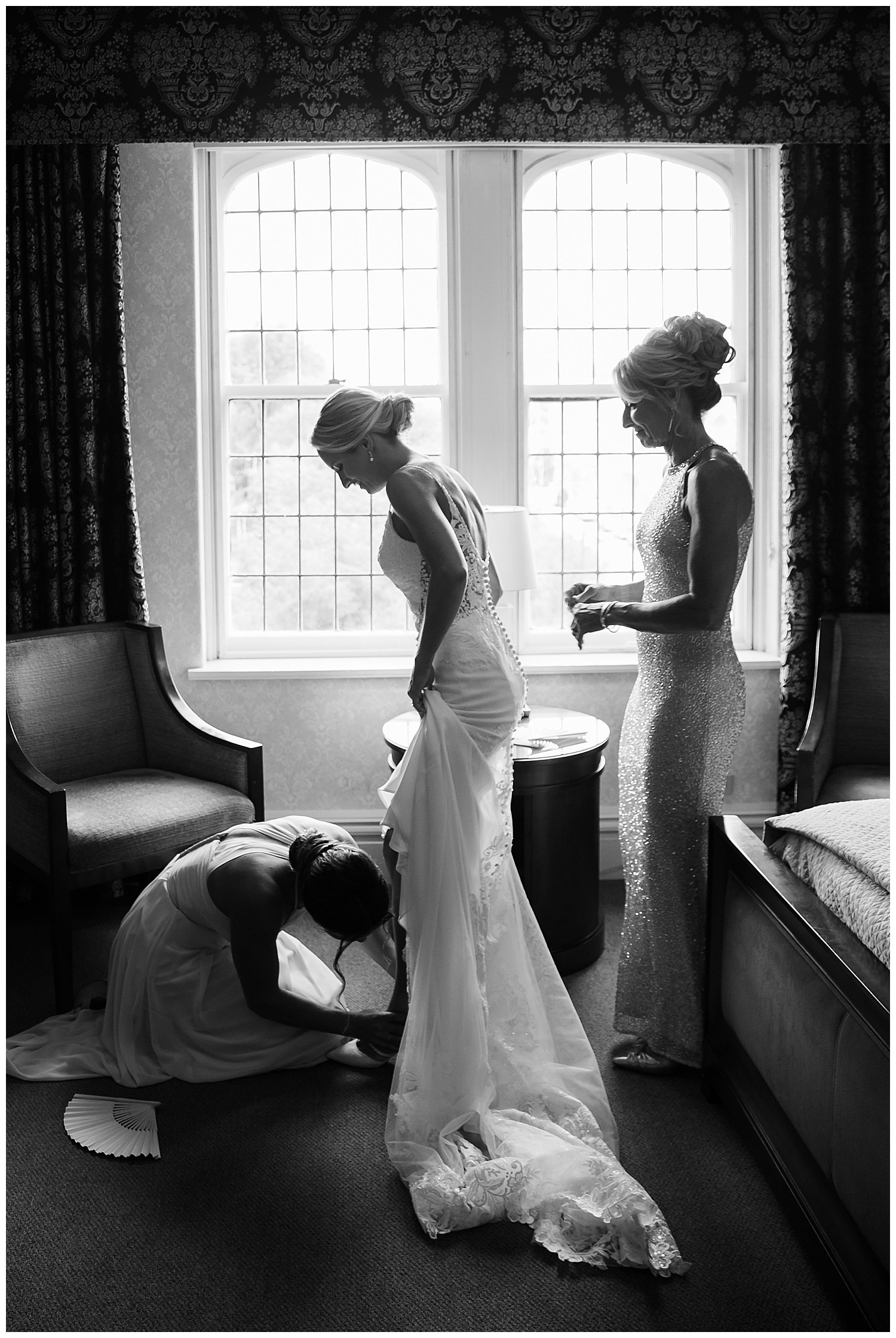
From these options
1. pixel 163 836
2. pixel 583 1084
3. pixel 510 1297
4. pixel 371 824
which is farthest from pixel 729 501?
pixel 371 824

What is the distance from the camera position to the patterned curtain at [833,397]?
4.37m

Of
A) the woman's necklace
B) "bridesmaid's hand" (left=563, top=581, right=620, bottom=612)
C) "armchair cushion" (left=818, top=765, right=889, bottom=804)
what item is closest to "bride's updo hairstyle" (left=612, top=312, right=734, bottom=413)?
the woman's necklace

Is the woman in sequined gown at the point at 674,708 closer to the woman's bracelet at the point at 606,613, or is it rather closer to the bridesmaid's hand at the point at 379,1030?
the woman's bracelet at the point at 606,613

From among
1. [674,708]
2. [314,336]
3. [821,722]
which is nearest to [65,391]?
[314,336]

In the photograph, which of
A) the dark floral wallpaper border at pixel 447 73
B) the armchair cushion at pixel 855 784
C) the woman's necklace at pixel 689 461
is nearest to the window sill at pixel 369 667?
the armchair cushion at pixel 855 784

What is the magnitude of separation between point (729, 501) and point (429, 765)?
100 cm

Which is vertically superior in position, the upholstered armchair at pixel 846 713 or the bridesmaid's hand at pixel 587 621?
the bridesmaid's hand at pixel 587 621

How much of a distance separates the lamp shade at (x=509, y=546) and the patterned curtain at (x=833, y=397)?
1218 mm

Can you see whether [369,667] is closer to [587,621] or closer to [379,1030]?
[587,621]

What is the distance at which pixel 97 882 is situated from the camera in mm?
3455

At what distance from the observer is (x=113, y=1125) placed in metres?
2.73

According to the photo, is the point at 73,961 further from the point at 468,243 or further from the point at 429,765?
the point at 468,243

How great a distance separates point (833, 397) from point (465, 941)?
2949mm

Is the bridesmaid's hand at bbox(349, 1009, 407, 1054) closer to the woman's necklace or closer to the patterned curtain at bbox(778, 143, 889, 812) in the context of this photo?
the woman's necklace
